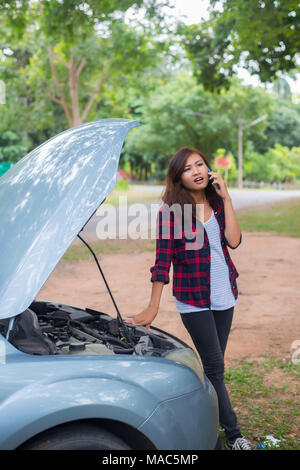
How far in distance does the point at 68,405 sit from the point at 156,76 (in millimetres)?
24755

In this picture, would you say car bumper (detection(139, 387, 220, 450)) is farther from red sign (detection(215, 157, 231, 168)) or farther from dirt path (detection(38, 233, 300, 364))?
red sign (detection(215, 157, 231, 168))

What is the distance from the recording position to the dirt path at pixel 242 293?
5363 mm

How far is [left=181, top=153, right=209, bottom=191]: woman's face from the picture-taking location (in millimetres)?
2865

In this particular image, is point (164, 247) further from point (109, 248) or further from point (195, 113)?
point (195, 113)

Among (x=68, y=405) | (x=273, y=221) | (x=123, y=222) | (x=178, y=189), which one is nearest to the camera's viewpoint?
(x=68, y=405)

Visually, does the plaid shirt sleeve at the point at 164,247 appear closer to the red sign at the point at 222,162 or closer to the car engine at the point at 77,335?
the car engine at the point at 77,335

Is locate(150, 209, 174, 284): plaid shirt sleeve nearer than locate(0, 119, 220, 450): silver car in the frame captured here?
No

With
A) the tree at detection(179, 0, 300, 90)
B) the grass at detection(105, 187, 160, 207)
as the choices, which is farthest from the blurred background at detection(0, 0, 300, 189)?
the grass at detection(105, 187, 160, 207)

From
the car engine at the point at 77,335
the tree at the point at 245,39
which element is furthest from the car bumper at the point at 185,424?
the tree at the point at 245,39

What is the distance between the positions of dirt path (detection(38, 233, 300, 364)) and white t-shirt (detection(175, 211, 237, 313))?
205 centimetres

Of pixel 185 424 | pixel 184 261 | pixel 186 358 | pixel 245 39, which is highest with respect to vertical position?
pixel 245 39

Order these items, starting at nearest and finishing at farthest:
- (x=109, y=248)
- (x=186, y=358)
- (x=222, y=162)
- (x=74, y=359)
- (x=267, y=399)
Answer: (x=74, y=359), (x=186, y=358), (x=267, y=399), (x=109, y=248), (x=222, y=162)

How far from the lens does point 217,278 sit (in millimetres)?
2852

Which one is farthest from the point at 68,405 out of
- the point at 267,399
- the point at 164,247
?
the point at 267,399
